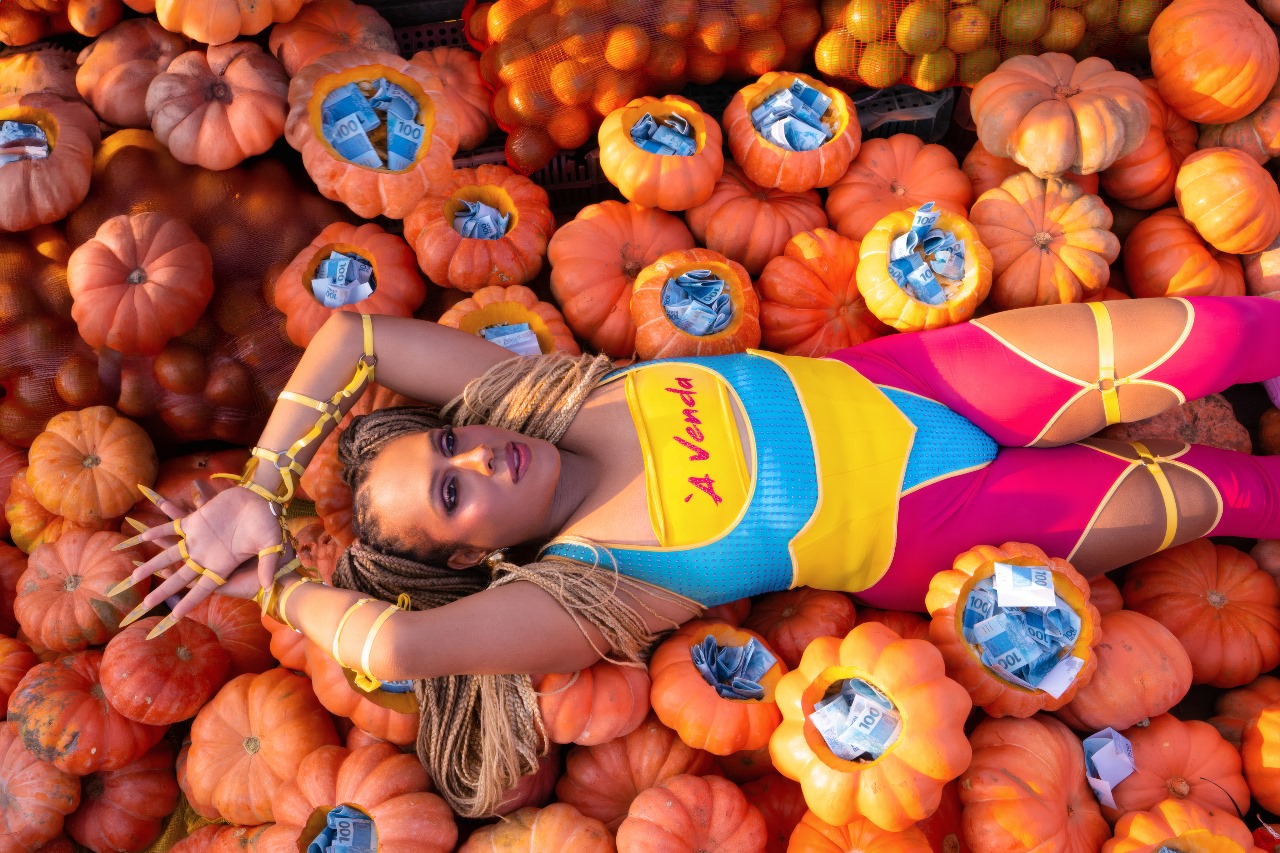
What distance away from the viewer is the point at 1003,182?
3154 millimetres

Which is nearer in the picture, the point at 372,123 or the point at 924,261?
the point at 924,261

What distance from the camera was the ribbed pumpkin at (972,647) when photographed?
2287 millimetres

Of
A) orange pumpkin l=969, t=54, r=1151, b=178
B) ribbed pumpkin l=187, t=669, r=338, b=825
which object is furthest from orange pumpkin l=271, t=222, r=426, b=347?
orange pumpkin l=969, t=54, r=1151, b=178

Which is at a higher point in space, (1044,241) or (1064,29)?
(1064,29)

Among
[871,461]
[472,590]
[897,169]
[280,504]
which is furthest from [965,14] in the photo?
[280,504]

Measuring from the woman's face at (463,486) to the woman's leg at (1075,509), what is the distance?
1.11m

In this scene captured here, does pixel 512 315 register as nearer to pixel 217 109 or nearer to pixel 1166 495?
pixel 217 109

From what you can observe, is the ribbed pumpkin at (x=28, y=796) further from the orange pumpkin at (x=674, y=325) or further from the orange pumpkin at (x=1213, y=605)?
the orange pumpkin at (x=1213, y=605)

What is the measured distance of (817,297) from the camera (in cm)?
307

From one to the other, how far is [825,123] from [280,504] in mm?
2329

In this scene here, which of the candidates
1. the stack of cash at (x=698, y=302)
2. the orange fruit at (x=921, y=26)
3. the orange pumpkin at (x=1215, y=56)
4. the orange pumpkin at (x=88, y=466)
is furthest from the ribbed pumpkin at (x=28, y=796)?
the orange pumpkin at (x=1215, y=56)

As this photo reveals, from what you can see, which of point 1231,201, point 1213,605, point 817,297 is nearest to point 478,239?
point 817,297

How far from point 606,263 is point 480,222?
0.50 metres

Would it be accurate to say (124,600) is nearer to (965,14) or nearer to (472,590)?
(472,590)
